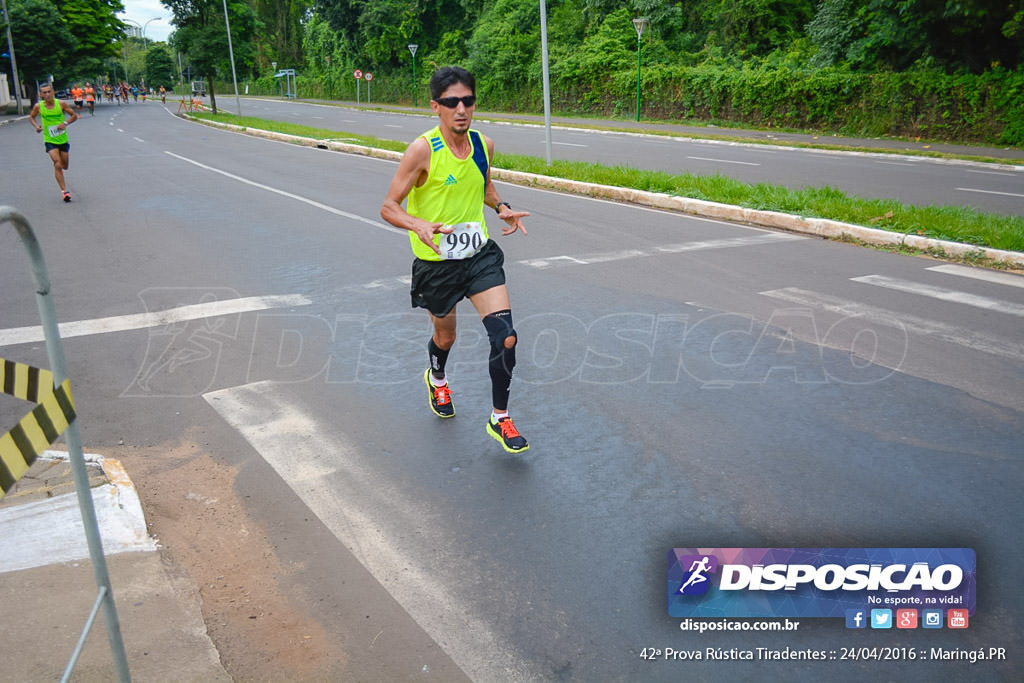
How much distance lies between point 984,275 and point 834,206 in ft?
10.0

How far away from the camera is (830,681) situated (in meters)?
2.88

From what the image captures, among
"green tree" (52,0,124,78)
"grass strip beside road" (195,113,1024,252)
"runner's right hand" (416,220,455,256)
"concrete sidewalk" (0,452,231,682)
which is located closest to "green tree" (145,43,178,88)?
"green tree" (52,0,124,78)

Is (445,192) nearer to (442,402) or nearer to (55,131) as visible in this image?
(442,402)

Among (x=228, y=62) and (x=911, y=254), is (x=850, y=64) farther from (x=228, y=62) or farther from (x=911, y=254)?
(x=228, y=62)

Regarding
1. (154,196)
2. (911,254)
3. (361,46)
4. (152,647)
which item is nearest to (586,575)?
(152,647)

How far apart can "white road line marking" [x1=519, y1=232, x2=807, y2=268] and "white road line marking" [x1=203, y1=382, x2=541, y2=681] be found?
4.31 meters

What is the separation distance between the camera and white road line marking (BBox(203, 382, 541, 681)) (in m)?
3.08

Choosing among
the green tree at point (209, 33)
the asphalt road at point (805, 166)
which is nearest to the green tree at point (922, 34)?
the asphalt road at point (805, 166)

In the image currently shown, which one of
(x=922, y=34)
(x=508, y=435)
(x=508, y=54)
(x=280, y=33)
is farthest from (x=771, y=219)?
(x=280, y=33)

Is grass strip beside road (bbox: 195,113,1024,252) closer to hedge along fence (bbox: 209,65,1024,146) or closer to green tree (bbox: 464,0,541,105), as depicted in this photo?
hedge along fence (bbox: 209,65,1024,146)

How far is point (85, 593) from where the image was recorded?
128 inches

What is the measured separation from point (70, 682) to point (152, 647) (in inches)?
11.0

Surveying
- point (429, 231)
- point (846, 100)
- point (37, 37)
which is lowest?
point (429, 231)

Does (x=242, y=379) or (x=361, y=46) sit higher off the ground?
(x=361, y=46)
